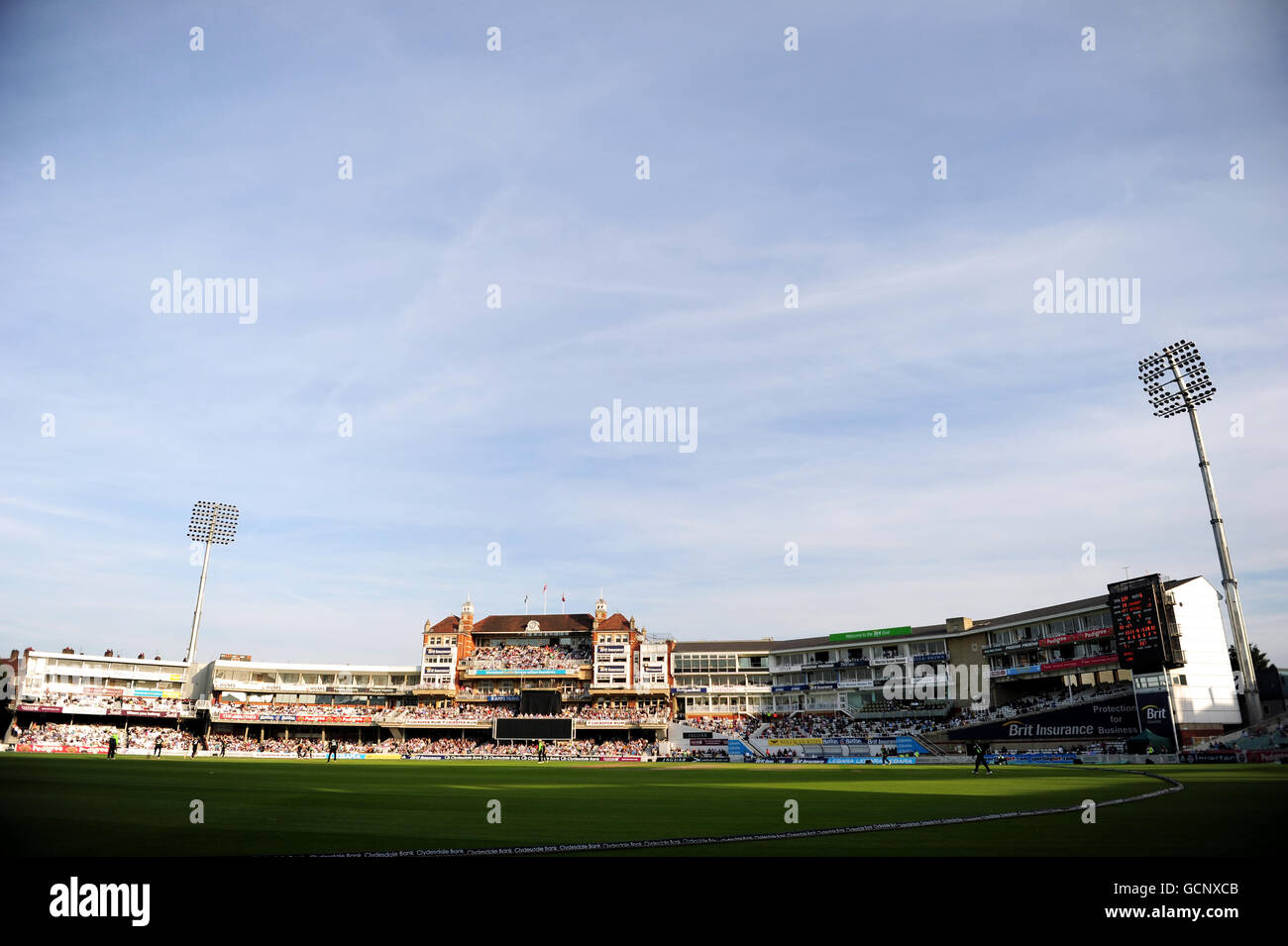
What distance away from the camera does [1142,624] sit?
70.4 metres

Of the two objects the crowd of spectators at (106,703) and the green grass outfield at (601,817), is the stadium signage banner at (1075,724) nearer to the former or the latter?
the green grass outfield at (601,817)

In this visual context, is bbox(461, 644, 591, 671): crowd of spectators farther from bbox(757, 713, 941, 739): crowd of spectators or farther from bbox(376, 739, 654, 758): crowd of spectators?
bbox(757, 713, 941, 739): crowd of spectators

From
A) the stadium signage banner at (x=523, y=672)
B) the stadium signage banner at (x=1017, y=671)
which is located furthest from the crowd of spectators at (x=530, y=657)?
the stadium signage banner at (x=1017, y=671)

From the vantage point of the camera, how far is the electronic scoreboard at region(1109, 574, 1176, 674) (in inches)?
2709

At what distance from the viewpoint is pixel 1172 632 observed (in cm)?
6944

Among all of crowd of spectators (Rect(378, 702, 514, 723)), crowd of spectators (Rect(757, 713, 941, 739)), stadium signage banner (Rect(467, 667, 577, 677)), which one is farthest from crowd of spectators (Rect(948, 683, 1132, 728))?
crowd of spectators (Rect(378, 702, 514, 723))

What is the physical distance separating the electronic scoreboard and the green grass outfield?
4084 cm

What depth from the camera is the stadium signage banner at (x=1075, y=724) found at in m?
74.7

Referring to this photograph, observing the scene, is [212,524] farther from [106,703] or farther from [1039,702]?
[1039,702]

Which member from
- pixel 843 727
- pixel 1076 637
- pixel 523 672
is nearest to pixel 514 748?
pixel 523 672

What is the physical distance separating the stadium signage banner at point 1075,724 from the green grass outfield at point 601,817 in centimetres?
4743
